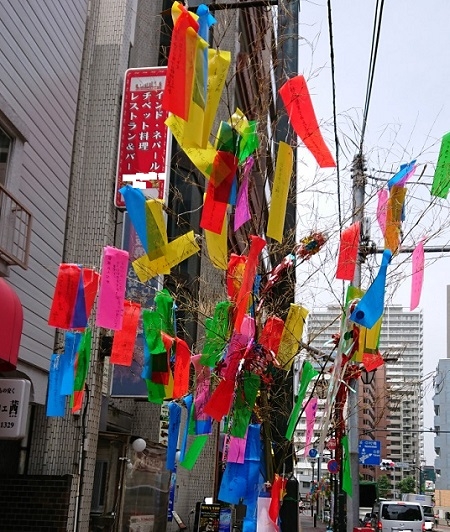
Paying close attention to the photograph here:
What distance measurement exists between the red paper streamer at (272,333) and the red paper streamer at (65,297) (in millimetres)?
2691

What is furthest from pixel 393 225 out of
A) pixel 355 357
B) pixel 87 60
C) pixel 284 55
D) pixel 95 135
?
pixel 87 60

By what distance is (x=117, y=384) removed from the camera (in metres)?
14.6

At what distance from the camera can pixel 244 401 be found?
30.6 feet

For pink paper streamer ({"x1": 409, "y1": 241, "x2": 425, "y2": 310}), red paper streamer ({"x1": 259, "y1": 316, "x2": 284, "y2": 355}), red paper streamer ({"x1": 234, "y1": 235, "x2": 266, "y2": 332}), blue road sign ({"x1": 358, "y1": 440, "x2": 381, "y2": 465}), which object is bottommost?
blue road sign ({"x1": 358, "y1": 440, "x2": 381, "y2": 465})

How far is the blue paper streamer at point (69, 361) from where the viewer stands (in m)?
10.9

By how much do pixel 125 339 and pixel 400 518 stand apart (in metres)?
20.9

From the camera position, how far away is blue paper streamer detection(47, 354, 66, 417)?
10938 millimetres

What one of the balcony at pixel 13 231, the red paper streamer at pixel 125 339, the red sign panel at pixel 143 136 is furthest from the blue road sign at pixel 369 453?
the balcony at pixel 13 231

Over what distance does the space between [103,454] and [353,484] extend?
5.33m

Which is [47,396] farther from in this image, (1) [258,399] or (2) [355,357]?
(2) [355,357]

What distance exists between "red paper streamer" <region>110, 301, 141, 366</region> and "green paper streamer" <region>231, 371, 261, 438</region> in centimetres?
222

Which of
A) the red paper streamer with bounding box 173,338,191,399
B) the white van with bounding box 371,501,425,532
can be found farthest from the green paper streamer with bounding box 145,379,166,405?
the white van with bounding box 371,501,425,532

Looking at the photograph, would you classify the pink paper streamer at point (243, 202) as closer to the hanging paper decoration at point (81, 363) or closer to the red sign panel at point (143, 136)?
the hanging paper decoration at point (81, 363)

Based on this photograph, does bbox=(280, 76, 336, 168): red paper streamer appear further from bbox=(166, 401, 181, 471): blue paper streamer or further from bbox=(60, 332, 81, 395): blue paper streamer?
bbox=(166, 401, 181, 471): blue paper streamer
